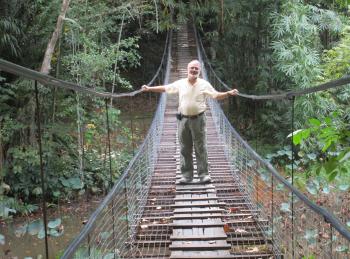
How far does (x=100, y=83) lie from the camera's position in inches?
227

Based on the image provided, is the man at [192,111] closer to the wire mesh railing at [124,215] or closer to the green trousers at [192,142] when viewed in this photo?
the green trousers at [192,142]

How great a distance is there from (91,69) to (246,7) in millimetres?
2873

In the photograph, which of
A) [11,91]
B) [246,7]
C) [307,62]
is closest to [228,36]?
[246,7]

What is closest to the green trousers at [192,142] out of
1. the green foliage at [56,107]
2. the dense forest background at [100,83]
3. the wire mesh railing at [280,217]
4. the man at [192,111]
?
the man at [192,111]

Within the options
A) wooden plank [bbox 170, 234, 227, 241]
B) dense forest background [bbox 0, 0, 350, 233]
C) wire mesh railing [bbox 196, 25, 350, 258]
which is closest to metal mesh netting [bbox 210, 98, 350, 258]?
wire mesh railing [bbox 196, 25, 350, 258]

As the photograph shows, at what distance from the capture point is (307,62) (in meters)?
5.66

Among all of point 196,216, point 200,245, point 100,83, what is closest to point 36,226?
point 196,216

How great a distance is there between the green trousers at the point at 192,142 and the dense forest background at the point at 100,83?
3.68 feet

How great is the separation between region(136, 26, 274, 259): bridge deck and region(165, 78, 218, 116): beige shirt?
52 cm

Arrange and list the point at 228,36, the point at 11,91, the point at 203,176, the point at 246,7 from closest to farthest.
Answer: the point at 203,176
the point at 11,91
the point at 246,7
the point at 228,36

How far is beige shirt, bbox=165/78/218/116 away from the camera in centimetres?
270

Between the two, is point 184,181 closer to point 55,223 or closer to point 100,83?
point 55,223

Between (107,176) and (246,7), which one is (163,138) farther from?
(246,7)

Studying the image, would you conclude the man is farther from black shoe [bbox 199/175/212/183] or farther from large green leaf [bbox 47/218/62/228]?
large green leaf [bbox 47/218/62/228]
